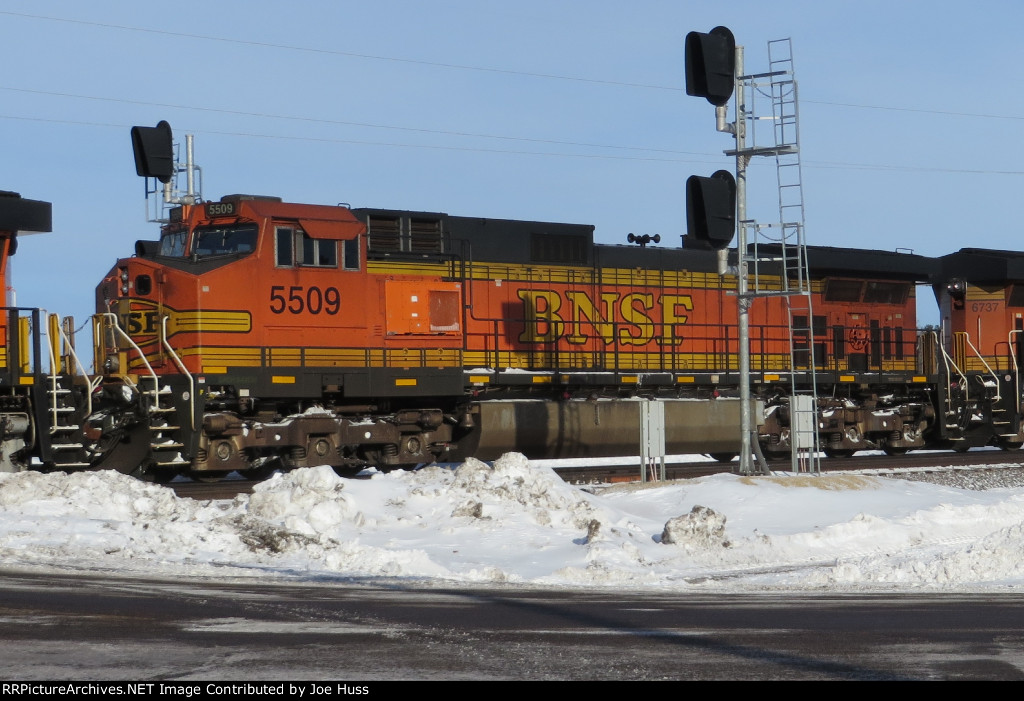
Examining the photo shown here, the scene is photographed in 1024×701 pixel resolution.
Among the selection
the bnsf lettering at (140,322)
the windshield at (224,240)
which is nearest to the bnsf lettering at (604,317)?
the windshield at (224,240)

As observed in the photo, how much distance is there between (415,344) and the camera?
19.0 m

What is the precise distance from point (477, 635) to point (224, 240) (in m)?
11.9

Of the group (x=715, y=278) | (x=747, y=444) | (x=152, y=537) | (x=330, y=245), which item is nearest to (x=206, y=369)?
(x=330, y=245)

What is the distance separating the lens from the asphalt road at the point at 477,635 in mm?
5773

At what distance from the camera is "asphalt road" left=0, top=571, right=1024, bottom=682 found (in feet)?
18.9

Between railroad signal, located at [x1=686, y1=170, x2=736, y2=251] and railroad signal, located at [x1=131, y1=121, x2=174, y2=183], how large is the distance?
37.8ft

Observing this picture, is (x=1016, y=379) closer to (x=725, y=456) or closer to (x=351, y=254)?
(x=725, y=456)

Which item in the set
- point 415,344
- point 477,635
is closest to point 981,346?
point 415,344

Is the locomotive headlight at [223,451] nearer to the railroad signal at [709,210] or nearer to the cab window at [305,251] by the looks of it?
the cab window at [305,251]

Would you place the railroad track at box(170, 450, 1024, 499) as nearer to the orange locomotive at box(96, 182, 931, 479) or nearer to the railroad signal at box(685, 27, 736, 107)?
the orange locomotive at box(96, 182, 931, 479)

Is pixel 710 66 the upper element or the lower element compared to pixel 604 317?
upper

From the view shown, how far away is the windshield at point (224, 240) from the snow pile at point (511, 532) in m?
4.29
